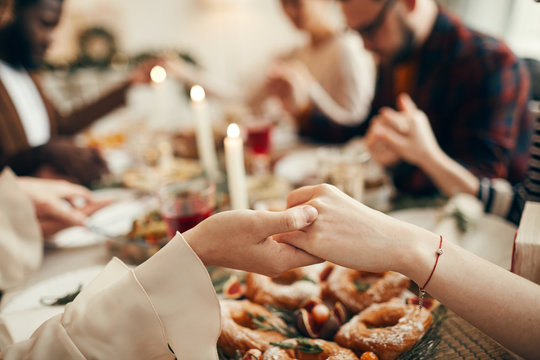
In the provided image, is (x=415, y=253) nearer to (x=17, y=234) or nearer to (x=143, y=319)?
(x=143, y=319)

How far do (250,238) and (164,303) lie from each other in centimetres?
22

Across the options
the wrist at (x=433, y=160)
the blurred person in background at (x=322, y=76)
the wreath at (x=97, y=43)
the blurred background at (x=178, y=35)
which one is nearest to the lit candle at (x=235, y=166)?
the wrist at (x=433, y=160)

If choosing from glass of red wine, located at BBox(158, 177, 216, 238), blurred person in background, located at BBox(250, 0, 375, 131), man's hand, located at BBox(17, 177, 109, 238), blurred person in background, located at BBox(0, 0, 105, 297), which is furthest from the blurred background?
glass of red wine, located at BBox(158, 177, 216, 238)

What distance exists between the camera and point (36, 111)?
2.57 metres

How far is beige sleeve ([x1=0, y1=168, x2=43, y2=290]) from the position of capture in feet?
3.47

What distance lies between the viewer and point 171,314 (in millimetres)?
704

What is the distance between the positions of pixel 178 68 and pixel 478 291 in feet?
8.33

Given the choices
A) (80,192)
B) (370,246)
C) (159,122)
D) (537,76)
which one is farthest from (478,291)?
(537,76)

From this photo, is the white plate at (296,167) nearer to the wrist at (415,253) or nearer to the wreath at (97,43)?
the wrist at (415,253)

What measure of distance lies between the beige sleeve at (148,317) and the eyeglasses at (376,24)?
1.46m

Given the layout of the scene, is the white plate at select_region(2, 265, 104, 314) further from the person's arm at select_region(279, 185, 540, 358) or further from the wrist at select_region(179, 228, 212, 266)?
the person's arm at select_region(279, 185, 540, 358)

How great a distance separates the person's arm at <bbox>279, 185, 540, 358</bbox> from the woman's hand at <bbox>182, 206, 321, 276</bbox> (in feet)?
0.13

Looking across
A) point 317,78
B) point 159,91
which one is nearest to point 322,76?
point 317,78

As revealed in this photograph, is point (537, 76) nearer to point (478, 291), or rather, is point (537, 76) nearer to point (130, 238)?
point (478, 291)
